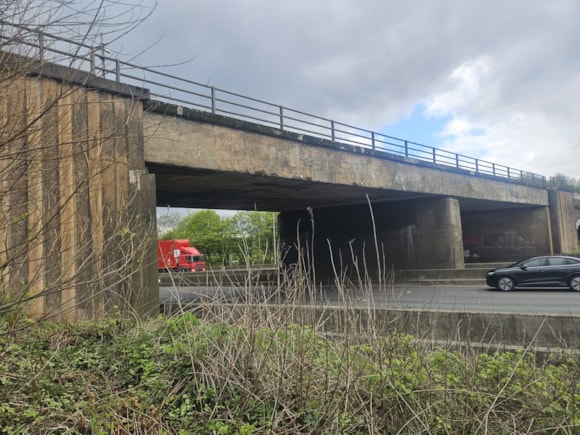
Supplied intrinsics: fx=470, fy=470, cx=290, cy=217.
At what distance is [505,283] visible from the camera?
17.1 meters

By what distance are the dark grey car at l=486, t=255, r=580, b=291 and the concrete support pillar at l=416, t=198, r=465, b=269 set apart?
199 inches

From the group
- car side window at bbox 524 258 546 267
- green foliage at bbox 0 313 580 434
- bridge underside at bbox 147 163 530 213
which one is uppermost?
bridge underside at bbox 147 163 530 213

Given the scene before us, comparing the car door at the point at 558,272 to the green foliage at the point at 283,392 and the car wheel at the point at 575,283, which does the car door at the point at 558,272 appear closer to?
the car wheel at the point at 575,283

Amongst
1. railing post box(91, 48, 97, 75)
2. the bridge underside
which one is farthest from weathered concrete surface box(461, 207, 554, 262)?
railing post box(91, 48, 97, 75)

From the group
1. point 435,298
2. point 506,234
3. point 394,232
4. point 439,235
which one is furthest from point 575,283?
point 506,234

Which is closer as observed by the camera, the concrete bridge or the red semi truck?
the concrete bridge

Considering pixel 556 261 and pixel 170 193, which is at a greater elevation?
pixel 170 193

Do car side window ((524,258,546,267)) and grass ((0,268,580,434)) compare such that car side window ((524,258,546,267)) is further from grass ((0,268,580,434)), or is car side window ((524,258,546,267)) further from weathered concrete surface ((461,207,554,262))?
weathered concrete surface ((461,207,554,262))

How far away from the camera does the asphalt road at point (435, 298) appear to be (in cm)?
457

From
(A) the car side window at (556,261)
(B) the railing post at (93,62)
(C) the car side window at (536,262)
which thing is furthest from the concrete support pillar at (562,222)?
(B) the railing post at (93,62)

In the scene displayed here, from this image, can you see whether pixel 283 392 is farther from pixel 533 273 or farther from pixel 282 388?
pixel 533 273

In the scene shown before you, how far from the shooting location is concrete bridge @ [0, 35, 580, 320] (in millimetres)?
4066

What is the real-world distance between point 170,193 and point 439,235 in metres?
13.1

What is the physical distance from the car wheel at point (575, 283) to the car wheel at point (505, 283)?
1.79 meters
